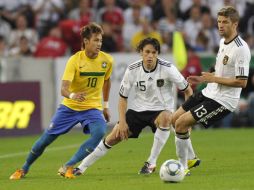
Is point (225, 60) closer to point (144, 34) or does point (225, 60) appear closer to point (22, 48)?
point (144, 34)

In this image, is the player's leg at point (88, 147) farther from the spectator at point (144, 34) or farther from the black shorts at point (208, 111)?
the spectator at point (144, 34)

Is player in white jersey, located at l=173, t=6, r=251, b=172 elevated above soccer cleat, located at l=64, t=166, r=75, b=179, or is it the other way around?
Answer: player in white jersey, located at l=173, t=6, r=251, b=172

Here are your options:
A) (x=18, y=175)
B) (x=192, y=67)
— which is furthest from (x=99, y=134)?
(x=192, y=67)

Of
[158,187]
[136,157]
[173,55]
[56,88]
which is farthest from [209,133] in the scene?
[158,187]

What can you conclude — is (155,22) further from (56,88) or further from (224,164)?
(224,164)

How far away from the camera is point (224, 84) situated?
12.0m

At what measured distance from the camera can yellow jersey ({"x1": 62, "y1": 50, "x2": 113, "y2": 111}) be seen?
12.5m

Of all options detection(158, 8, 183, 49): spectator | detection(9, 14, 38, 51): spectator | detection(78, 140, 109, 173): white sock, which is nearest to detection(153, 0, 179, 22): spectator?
detection(158, 8, 183, 49): spectator

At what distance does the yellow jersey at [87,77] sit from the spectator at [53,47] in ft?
36.0

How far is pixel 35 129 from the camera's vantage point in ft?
71.2

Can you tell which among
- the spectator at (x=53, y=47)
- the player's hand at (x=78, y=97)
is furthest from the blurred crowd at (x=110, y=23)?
the player's hand at (x=78, y=97)

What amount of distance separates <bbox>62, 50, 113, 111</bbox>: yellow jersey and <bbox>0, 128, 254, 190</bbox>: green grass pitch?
40.9 inches

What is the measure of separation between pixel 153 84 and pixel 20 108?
30.1 feet

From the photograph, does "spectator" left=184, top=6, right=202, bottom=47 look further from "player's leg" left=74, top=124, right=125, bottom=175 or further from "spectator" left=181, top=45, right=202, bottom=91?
"player's leg" left=74, top=124, right=125, bottom=175
